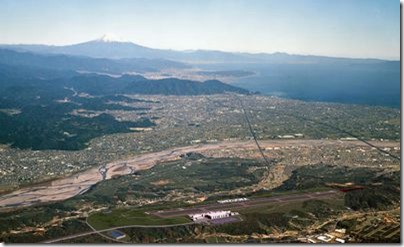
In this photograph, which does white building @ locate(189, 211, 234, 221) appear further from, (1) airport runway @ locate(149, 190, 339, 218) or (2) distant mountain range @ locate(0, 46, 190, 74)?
(2) distant mountain range @ locate(0, 46, 190, 74)

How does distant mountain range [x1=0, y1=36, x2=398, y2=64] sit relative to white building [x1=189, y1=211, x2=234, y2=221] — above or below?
above

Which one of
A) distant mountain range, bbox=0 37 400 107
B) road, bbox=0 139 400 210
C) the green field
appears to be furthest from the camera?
distant mountain range, bbox=0 37 400 107

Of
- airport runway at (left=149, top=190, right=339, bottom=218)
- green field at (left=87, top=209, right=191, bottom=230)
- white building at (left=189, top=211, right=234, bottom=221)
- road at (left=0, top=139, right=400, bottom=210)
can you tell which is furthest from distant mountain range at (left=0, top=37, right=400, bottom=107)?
green field at (left=87, top=209, right=191, bottom=230)

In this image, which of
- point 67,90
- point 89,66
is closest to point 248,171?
point 67,90

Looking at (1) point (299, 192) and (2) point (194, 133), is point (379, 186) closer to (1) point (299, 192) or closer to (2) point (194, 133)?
(1) point (299, 192)

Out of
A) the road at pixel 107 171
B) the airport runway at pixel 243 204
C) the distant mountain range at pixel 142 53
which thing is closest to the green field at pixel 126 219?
the airport runway at pixel 243 204

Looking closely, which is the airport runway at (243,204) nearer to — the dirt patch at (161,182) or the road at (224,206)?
the road at (224,206)

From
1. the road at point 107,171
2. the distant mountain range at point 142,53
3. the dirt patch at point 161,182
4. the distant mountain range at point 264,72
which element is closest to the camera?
the road at point 107,171

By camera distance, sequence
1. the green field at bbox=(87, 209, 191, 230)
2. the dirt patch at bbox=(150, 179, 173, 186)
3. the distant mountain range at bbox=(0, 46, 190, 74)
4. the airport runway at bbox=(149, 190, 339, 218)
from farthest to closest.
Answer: the distant mountain range at bbox=(0, 46, 190, 74) → the dirt patch at bbox=(150, 179, 173, 186) → the airport runway at bbox=(149, 190, 339, 218) → the green field at bbox=(87, 209, 191, 230)
